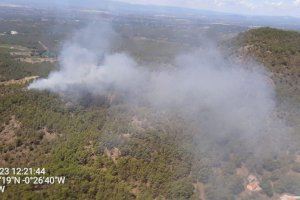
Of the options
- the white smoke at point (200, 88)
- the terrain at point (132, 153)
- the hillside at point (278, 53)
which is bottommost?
the terrain at point (132, 153)

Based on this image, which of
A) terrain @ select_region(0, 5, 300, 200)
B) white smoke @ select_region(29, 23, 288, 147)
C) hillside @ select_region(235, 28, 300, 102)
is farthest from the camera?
hillside @ select_region(235, 28, 300, 102)

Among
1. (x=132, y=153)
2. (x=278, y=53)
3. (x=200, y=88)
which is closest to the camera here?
(x=132, y=153)

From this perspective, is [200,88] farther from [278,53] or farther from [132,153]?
[132,153]

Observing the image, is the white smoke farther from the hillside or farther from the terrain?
the hillside

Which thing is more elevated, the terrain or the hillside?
the hillside

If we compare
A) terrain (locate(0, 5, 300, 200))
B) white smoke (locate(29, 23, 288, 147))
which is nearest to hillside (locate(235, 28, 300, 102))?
terrain (locate(0, 5, 300, 200))

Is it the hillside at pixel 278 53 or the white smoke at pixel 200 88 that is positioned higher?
the hillside at pixel 278 53

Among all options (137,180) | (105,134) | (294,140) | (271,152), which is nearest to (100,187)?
(137,180)

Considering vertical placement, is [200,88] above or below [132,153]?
above

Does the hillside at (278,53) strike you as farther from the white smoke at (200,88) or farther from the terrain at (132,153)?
the white smoke at (200,88)

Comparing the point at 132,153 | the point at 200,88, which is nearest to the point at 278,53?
the point at 200,88

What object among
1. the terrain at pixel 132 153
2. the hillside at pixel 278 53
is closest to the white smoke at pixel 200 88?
the terrain at pixel 132 153
